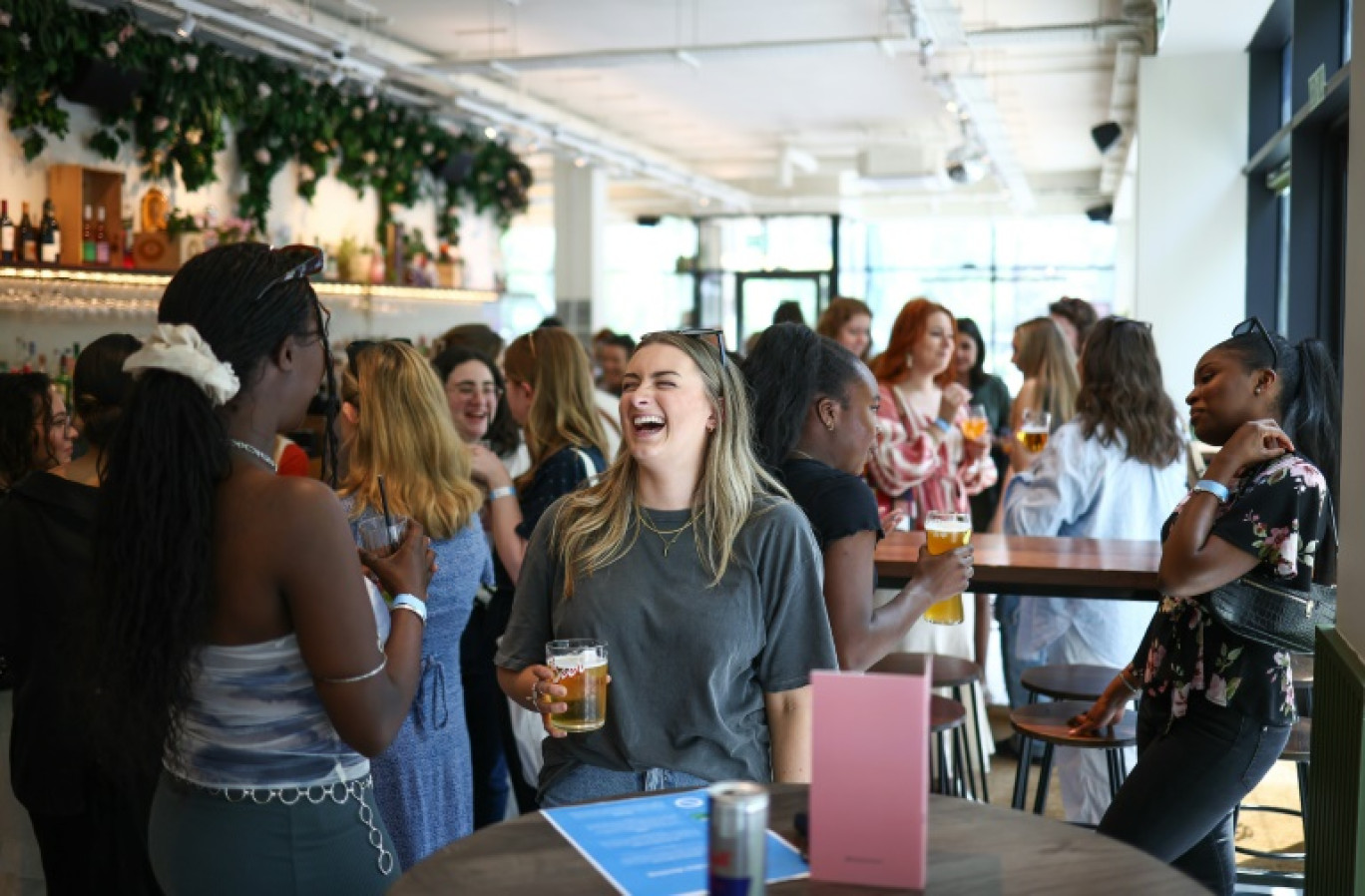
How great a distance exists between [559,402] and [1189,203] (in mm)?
5475

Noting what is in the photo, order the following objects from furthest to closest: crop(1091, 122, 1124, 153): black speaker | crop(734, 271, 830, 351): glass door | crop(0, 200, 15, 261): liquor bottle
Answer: crop(734, 271, 830, 351): glass door
crop(1091, 122, 1124, 153): black speaker
crop(0, 200, 15, 261): liquor bottle

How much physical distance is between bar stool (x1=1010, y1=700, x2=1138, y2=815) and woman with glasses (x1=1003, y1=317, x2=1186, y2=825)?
1.78 feet

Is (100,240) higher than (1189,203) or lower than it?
lower

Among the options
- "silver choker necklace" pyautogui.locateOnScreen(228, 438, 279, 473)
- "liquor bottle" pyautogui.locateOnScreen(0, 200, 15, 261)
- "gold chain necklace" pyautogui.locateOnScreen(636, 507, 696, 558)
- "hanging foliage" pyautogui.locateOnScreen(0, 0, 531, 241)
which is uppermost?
"hanging foliage" pyautogui.locateOnScreen(0, 0, 531, 241)

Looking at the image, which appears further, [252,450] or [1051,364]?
[1051,364]

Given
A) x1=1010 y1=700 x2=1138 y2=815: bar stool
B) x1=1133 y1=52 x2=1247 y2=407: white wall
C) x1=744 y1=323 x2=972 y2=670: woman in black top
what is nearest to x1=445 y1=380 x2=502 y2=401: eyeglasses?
x1=744 y1=323 x2=972 y2=670: woman in black top

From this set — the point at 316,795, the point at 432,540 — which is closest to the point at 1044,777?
the point at 432,540

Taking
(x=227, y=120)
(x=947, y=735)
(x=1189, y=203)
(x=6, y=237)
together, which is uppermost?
(x=227, y=120)

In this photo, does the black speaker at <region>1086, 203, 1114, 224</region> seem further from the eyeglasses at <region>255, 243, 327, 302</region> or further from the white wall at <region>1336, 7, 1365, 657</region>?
the eyeglasses at <region>255, 243, 327, 302</region>

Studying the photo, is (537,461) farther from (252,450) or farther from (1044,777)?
(252,450)

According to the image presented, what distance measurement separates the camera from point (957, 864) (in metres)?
1.74

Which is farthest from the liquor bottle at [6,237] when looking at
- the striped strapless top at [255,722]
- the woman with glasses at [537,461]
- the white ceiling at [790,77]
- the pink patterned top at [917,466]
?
the striped strapless top at [255,722]

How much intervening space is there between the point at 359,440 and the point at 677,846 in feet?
5.81

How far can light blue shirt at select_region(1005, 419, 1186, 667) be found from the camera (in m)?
4.50
